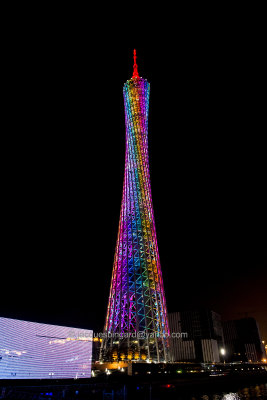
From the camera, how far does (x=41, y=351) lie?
943cm

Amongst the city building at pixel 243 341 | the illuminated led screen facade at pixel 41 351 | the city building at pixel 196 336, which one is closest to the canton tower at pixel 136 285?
the illuminated led screen facade at pixel 41 351

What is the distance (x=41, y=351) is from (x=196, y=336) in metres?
92.8

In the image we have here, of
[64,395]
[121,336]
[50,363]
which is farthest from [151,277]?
[50,363]

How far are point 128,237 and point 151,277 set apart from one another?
16.1ft

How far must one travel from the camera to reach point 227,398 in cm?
1927

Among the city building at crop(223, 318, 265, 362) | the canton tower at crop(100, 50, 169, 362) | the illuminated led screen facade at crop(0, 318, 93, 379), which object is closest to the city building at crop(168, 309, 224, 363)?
the city building at crop(223, 318, 265, 362)

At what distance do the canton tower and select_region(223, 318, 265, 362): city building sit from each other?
93.5 metres

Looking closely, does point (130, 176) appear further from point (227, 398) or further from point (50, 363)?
point (50, 363)

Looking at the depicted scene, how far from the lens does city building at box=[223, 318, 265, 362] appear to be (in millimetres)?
106625

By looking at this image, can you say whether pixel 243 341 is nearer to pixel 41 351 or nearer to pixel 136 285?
pixel 136 285

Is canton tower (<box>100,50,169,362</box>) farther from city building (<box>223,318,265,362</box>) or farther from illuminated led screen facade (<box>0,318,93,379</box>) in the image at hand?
city building (<box>223,318,265,362</box>)

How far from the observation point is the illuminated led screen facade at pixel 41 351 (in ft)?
29.2

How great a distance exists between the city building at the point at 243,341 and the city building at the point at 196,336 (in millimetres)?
13330

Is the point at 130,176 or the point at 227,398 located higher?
the point at 130,176
